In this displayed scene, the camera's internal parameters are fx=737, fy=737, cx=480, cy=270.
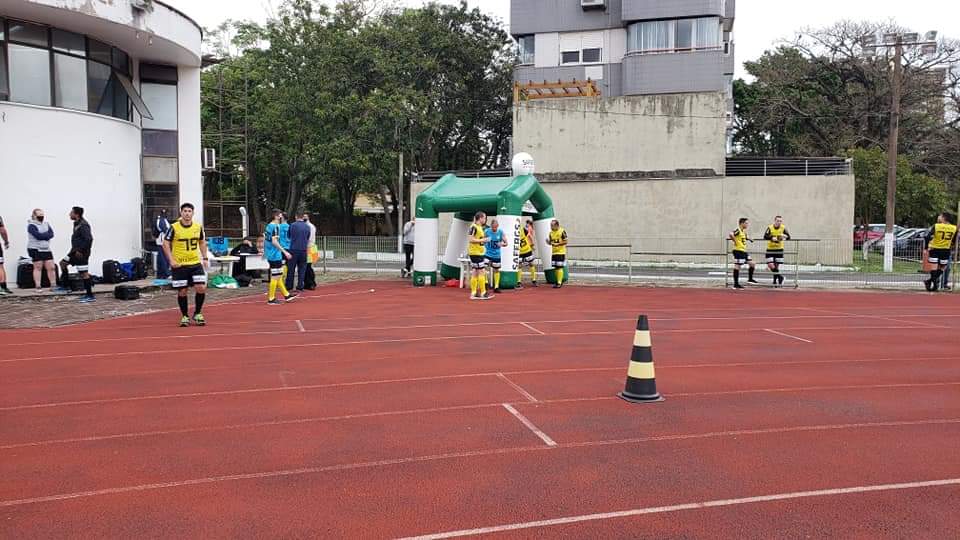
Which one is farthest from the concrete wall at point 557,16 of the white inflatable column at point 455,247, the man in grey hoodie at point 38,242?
the man in grey hoodie at point 38,242

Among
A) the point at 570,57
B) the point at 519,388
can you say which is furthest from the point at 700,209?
the point at 519,388

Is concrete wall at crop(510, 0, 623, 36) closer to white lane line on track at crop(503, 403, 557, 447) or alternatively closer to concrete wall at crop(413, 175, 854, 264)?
concrete wall at crop(413, 175, 854, 264)

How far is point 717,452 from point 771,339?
5781mm

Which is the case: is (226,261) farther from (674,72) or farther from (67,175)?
(674,72)

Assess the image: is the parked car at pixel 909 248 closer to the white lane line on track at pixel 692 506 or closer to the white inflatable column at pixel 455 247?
the white inflatable column at pixel 455 247

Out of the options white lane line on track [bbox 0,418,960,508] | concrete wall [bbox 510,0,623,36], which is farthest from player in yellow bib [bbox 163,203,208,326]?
concrete wall [bbox 510,0,623,36]

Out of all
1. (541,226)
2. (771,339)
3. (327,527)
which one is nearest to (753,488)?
(327,527)

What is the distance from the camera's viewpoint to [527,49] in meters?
40.7

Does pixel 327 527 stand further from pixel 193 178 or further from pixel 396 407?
pixel 193 178

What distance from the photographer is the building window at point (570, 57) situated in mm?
40000

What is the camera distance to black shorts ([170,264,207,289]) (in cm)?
1116

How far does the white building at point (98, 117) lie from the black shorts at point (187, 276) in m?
7.54

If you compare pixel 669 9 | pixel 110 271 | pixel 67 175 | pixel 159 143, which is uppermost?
pixel 669 9

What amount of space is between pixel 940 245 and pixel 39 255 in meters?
20.4
